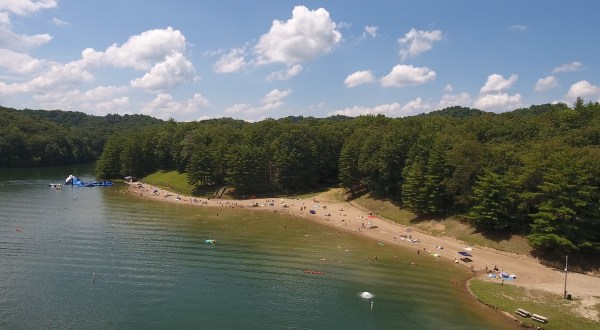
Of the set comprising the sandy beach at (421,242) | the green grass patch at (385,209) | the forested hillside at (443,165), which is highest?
the forested hillside at (443,165)

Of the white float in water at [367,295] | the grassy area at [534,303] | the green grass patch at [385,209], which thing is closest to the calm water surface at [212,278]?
the white float in water at [367,295]

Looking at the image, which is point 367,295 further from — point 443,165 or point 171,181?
point 171,181

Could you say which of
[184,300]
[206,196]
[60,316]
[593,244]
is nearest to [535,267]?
[593,244]

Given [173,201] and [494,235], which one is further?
[173,201]

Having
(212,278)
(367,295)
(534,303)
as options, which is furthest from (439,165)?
(212,278)

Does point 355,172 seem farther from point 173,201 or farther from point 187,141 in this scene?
point 187,141

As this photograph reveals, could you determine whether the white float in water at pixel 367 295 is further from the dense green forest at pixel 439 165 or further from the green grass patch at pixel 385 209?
the green grass patch at pixel 385 209
